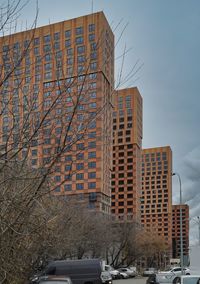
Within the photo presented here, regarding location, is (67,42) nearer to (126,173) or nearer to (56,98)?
(56,98)

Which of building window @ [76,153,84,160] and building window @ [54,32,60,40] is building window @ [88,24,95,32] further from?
building window @ [76,153,84,160]

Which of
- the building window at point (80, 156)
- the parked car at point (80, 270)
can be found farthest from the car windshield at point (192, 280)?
the building window at point (80, 156)

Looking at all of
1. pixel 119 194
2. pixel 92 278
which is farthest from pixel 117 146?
pixel 92 278

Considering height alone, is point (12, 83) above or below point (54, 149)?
above

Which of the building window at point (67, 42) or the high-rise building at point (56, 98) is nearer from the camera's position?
the high-rise building at point (56, 98)

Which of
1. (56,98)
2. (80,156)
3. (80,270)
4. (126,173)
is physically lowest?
(80,270)

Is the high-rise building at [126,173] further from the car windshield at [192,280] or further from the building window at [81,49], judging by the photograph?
the building window at [81,49]

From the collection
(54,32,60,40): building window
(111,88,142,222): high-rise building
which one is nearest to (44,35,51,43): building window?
(54,32,60,40): building window

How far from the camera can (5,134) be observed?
17.0 feet

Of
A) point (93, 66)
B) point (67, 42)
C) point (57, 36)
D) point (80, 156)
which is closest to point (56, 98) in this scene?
point (93, 66)

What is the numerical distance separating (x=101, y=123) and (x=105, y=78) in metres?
0.53

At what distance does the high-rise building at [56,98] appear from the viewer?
16.4 feet

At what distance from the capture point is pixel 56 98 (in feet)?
16.4

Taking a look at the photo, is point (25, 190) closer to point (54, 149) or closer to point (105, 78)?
point (54, 149)
